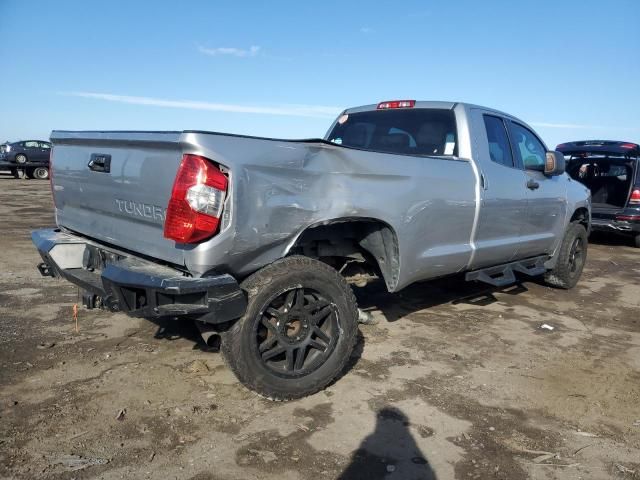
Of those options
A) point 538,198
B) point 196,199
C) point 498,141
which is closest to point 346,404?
point 196,199

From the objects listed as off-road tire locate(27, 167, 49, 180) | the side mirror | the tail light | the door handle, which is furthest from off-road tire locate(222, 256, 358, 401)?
off-road tire locate(27, 167, 49, 180)

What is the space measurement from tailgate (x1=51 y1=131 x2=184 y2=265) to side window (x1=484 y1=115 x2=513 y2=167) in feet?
10.1

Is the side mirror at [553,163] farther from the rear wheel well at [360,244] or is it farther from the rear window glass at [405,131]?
the rear wheel well at [360,244]

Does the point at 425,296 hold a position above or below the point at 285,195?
below

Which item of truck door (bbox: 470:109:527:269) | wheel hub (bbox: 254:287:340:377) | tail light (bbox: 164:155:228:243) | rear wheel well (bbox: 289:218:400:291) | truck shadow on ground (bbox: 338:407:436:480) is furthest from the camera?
truck door (bbox: 470:109:527:269)

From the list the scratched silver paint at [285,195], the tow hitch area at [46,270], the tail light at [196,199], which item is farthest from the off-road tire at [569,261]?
the tow hitch area at [46,270]

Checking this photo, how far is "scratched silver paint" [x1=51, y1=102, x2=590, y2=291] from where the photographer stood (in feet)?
9.57

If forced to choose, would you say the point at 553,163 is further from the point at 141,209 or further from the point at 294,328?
the point at 141,209

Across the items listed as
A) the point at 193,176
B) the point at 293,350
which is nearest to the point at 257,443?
the point at 293,350

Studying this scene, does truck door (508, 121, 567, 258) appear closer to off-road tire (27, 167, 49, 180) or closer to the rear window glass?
the rear window glass

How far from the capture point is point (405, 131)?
492cm

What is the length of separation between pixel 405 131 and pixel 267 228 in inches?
92.3

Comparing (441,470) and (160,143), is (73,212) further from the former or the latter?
(441,470)

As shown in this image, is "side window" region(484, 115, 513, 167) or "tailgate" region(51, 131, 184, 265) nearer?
"tailgate" region(51, 131, 184, 265)
